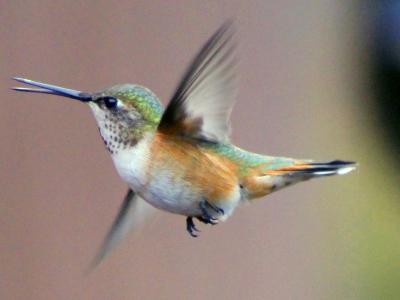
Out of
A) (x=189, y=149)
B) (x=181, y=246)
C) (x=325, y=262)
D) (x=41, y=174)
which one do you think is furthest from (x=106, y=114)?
(x=325, y=262)

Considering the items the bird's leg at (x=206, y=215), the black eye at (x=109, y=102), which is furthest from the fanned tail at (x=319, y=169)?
the black eye at (x=109, y=102)

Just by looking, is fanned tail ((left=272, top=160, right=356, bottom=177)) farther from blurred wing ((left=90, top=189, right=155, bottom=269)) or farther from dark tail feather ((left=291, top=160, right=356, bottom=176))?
blurred wing ((left=90, top=189, right=155, bottom=269))

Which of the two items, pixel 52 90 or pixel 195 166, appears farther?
pixel 195 166

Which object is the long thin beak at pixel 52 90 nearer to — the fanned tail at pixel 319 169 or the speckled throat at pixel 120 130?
the speckled throat at pixel 120 130

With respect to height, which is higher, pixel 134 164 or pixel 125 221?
pixel 134 164

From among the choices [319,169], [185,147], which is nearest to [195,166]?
[185,147]

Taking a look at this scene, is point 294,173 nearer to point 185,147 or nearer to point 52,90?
point 185,147

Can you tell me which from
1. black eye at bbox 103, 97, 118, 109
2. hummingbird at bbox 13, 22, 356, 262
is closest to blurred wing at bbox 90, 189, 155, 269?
hummingbird at bbox 13, 22, 356, 262

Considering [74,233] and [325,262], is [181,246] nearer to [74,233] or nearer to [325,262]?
[74,233]
